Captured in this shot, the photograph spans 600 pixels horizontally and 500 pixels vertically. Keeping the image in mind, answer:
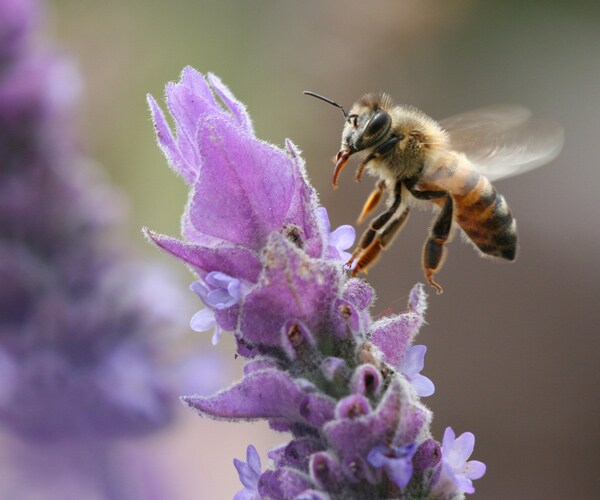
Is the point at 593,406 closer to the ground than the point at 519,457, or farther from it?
farther from it

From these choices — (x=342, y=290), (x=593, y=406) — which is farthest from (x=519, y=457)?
(x=342, y=290)

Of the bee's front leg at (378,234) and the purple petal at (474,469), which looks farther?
the bee's front leg at (378,234)

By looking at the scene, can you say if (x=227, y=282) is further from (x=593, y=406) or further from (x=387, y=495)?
(x=593, y=406)

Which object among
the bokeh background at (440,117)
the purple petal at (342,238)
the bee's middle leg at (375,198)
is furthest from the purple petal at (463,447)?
the bokeh background at (440,117)

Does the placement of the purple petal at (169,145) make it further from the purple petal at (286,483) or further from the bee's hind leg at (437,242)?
the bee's hind leg at (437,242)

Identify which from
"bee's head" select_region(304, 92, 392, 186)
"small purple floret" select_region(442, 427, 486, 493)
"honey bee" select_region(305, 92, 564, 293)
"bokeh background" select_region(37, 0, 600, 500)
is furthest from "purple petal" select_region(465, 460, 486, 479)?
"bokeh background" select_region(37, 0, 600, 500)

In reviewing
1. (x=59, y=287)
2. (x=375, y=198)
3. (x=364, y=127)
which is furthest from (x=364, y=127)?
(x=59, y=287)
